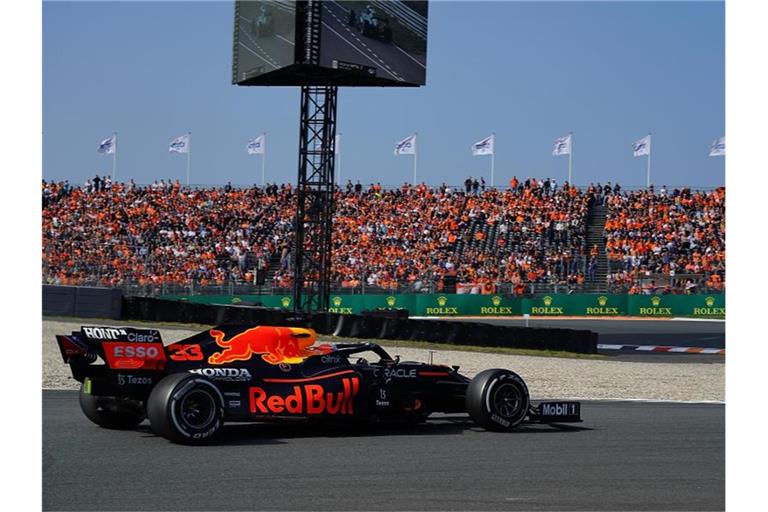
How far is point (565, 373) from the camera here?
19.6 m

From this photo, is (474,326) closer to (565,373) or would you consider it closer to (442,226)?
(565,373)

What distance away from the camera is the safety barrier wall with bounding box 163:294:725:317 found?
39.2m

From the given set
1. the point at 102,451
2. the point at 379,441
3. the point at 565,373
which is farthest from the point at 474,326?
the point at 102,451

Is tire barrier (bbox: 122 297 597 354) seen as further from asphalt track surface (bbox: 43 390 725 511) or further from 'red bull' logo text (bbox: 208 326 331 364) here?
'red bull' logo text (bbox: 208 326 331 364)

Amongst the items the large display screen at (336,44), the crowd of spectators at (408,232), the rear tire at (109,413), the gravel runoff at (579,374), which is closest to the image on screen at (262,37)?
the large display screen at (336,44)

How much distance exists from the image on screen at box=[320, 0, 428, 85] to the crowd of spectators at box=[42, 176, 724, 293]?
13.2 m

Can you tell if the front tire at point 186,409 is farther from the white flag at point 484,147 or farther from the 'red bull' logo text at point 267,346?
the white flag at point 484,147

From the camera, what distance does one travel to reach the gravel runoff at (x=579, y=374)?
16531 mm

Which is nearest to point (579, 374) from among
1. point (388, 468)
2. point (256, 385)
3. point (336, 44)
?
point (256, 385)

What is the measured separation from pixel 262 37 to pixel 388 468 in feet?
63.4

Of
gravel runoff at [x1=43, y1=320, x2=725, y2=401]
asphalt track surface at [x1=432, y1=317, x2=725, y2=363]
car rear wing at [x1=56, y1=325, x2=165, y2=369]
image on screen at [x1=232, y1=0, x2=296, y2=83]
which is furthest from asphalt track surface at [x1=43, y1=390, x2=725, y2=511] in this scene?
image on screen at [x1=232, y1=0, x2=296, y2=83]

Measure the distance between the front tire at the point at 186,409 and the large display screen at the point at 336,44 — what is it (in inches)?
664

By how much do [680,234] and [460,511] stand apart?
36.0 m

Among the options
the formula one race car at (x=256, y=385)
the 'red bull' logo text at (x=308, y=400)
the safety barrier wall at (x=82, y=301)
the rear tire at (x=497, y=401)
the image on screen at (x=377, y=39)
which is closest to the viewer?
the formula one race car at (x=256, y=385)
